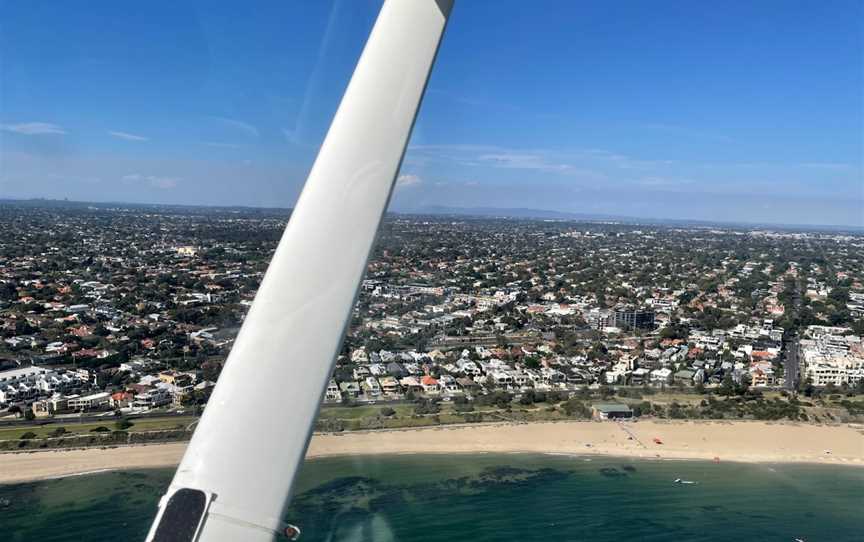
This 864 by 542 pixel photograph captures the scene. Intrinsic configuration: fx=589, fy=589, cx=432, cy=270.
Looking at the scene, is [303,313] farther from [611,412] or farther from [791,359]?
[791,359]

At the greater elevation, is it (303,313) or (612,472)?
(303,313)

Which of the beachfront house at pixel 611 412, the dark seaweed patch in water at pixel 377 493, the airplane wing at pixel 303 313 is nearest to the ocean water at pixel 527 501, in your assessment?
the dark seaweed patch in water at pixel 377 493

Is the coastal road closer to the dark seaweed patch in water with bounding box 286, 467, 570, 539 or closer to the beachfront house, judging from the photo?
the beachfront house

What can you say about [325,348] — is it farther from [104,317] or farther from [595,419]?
[104,317]

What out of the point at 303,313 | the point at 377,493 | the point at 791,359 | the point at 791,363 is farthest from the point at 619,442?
the point at 303,313

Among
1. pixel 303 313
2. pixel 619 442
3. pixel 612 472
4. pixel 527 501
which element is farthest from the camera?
pixel 619 442

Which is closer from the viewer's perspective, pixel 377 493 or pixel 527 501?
pixel 377 493
